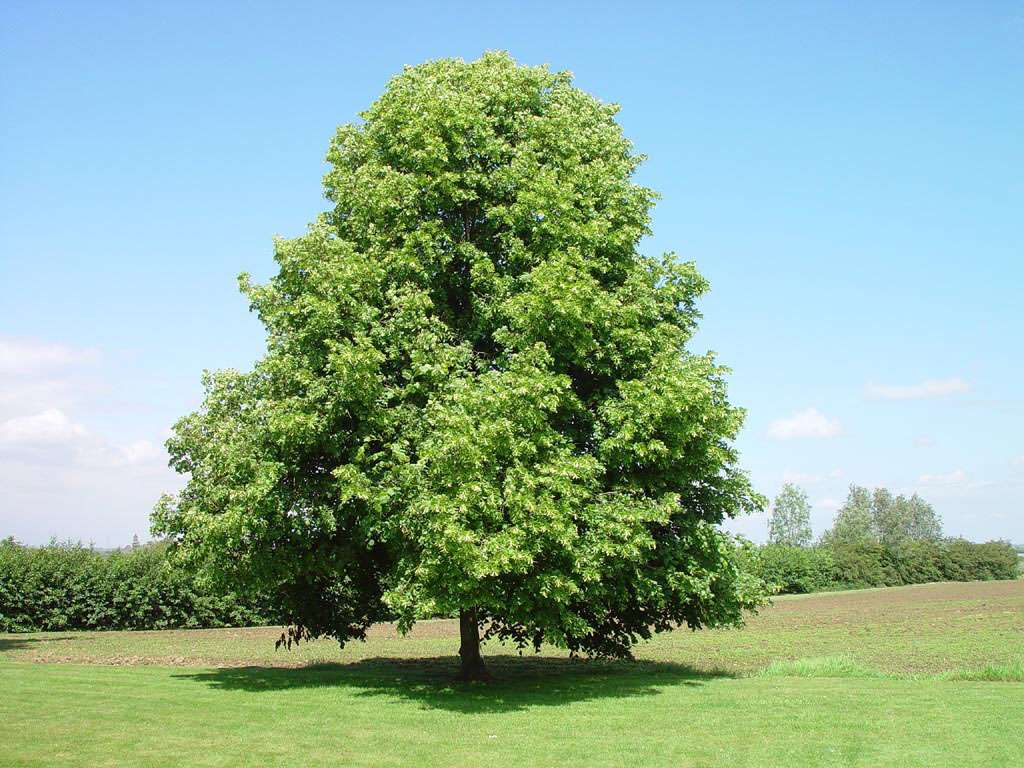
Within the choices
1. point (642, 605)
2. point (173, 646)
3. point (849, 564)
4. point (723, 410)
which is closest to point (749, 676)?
point (642, 605)

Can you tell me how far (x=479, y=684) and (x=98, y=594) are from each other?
1410 inches

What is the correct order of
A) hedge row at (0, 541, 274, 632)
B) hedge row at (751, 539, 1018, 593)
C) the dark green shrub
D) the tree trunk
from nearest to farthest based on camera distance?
the tree trunk, hedge row at (0, 541, 274, 632), the dark green shrub, hedge row at (751, 539, 1018, 593)

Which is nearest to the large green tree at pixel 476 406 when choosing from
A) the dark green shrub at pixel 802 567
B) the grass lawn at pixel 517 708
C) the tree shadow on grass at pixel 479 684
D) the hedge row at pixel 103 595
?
the tree shadow on grass at pixel 479 684

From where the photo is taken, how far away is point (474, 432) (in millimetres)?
17891

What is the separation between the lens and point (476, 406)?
18.5m

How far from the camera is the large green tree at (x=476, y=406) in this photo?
61.1 feet

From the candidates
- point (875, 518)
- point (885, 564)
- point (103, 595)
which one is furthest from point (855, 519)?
point (103, 595)

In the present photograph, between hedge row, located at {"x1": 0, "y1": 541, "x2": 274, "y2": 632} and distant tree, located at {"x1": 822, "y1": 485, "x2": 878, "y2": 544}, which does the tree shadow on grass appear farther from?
distant tree, located at {"x1": 822, "y1": 485, "x2": 878, "y2": 544}

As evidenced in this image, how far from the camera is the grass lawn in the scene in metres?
13.7

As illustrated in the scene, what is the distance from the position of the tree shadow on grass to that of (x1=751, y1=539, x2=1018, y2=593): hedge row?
193ft

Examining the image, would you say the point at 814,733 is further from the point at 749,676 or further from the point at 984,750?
the point at 749,676

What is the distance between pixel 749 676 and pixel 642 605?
3.79 metres

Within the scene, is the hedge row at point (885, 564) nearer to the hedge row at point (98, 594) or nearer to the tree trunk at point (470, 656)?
the hedge row at point (98, 594)

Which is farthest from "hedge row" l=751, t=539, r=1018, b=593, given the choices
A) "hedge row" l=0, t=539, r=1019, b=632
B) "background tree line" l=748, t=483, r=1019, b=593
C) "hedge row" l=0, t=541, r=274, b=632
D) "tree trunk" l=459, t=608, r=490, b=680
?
"tree trunk" l=459, t=608, r=490, b=680
